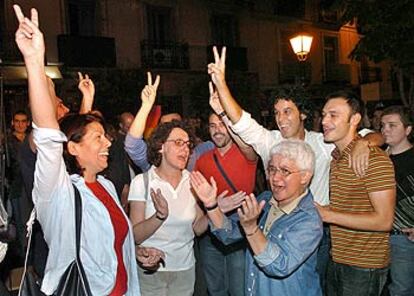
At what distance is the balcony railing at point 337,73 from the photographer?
29.6 meters

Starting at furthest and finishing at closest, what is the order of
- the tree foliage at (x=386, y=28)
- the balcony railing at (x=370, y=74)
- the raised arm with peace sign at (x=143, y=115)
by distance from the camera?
the balcony railing at (x=370, y=74), the tree foliage at (x=386, y=28), the raised arm with peace sign at (x=143, y=115)

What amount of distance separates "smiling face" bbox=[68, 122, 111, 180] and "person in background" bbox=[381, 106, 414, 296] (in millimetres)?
2844

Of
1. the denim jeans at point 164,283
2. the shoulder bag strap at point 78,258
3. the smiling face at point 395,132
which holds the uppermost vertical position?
the smiling face at point 395,132

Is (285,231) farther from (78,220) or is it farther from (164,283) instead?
(164,283)

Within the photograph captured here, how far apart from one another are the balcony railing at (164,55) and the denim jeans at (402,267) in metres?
17.0

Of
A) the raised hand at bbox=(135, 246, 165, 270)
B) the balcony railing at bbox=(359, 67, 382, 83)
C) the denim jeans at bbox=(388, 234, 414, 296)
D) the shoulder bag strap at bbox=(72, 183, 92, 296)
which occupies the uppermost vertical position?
the balcony railing at bbox=(359, 67, 382, 83)

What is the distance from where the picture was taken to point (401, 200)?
15.5 feet

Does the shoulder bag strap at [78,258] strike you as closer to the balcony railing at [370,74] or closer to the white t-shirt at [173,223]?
the white t-shirt at [173,223]

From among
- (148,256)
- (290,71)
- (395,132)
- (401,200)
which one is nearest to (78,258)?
(148,256)

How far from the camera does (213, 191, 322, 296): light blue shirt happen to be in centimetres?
272

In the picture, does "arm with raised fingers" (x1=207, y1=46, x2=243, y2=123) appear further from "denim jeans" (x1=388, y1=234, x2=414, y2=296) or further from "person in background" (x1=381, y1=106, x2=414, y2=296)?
"denim jeans" (x1=388, y1=234, x2=414, y2=296)

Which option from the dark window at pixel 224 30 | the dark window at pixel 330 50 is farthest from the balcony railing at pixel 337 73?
the dark window at pixel 224 30

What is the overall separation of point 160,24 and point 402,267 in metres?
18.7

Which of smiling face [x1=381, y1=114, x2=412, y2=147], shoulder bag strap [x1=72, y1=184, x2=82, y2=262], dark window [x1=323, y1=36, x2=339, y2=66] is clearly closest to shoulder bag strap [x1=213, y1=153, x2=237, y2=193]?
smiling face [x1=381, y1=114, x2=412, y2=147]
